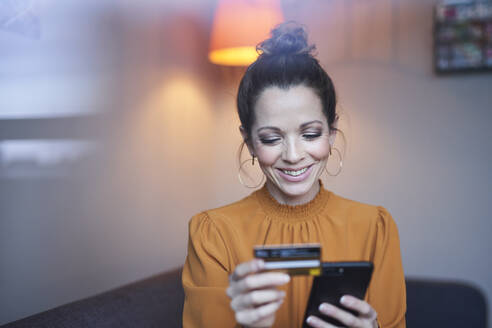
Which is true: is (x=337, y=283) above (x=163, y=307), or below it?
above

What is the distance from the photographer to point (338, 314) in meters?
0.91

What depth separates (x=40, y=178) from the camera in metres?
1.51

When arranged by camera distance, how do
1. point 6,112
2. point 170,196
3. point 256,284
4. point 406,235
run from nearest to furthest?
point 256,284 → point 6,112 → point 170,196 → point 406,235

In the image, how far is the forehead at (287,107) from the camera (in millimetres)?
1121

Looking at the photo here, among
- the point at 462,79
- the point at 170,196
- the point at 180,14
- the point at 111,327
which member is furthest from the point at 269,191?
the point at 462,79

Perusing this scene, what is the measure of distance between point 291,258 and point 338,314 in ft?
0.61

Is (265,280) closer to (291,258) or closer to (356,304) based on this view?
(291,258)

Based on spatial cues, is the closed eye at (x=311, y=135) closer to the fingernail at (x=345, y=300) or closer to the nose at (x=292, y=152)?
the nose at (x=292, y=152)

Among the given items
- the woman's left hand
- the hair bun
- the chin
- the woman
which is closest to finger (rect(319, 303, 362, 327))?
the woman's left hand

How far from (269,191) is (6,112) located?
78 centimetres

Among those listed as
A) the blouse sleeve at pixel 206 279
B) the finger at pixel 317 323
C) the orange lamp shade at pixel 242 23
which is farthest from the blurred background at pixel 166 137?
the finger at pixel 317 323

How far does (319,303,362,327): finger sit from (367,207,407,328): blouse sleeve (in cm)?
29

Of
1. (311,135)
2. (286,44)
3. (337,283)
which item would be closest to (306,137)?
(311,135)

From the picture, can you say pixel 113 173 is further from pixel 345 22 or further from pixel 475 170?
pixel 475 170
